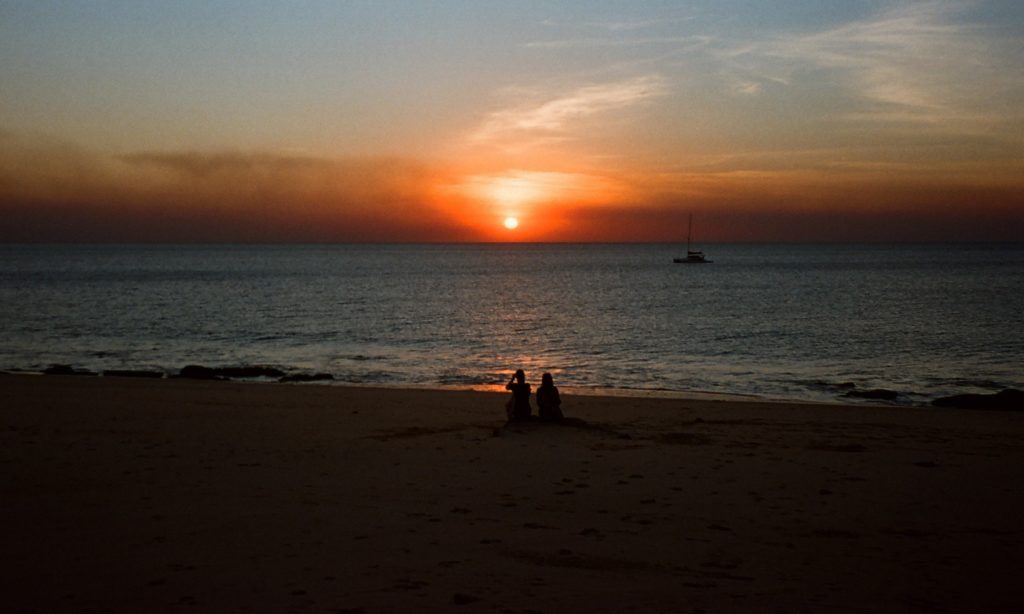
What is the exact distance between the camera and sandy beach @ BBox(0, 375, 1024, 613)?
679cm

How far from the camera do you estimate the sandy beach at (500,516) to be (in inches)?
267

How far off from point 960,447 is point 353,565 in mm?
12423

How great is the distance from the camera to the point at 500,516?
9.16 m

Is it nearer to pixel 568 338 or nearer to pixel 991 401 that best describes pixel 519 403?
pixel 991 401

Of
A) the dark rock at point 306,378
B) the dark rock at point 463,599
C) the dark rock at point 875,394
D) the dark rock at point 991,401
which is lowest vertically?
the dark rock at point 306,378

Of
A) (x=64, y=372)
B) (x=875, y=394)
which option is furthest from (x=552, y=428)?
(x=64, y=372)

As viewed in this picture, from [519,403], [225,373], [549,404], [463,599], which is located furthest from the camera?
[225,373]

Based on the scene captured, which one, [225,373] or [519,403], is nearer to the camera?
[519,403]

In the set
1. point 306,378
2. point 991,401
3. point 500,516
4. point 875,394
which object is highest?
point 500,516

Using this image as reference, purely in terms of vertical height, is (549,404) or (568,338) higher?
(549,404)

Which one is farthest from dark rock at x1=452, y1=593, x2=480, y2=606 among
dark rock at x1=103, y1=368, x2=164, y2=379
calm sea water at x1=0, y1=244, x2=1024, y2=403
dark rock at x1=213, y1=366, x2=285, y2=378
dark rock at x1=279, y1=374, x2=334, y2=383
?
dark rock at x1=103, y1=368, x2=164, y2=379

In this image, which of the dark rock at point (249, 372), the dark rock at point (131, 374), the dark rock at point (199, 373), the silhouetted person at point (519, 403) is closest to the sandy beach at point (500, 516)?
the silhouetted person at point (519, 403)

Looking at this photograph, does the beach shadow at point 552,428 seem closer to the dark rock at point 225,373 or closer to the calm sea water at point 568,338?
the calm sea water at point 568,338

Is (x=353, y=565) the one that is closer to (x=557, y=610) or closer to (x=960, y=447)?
(x=557, y=610)
